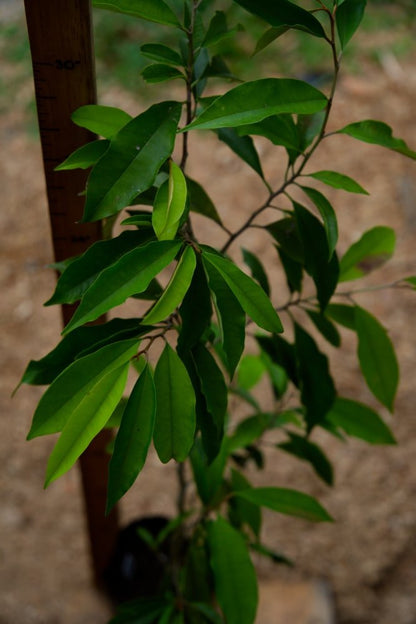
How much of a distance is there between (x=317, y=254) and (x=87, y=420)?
292 mm

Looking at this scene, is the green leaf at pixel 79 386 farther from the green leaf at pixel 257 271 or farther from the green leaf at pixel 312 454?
the green leaf at pixel 312 454

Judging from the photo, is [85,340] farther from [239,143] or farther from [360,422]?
[360,422]

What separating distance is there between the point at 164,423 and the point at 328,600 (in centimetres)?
102

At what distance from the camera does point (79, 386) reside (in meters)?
0.58

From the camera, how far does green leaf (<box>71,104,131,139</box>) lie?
0.65 meters

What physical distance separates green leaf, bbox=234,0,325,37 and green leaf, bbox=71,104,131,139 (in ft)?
0.51

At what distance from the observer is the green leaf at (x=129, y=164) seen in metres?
0.58

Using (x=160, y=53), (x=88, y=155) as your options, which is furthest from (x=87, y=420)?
(x=160, y=53)

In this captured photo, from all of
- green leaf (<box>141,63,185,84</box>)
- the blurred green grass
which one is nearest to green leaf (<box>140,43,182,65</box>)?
green leaf (<box>141,63,185,84</box>)

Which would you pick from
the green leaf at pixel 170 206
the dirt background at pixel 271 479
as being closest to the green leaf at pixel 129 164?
the green leaf at pixel 170 206

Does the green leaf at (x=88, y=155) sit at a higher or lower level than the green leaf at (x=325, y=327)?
higher

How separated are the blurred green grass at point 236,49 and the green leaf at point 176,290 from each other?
6.63ft

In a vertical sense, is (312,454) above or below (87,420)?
below

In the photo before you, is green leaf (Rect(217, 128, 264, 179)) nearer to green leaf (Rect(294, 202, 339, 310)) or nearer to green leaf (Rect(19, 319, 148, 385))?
green leaf (Rect(294, 202, 339, 310))
